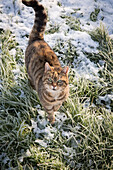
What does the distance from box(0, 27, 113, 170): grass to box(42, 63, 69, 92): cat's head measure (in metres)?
0.54

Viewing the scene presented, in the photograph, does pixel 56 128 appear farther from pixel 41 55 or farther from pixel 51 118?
pixel 41 55

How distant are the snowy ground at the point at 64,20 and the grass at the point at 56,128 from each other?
577mm

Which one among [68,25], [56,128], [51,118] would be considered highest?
[68,25]

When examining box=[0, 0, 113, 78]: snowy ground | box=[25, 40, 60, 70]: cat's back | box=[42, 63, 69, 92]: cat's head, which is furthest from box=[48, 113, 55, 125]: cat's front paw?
box=[0, 0, 113, 78]: snowy ground

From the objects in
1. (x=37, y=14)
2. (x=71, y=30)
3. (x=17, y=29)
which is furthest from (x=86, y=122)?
(x=17, y=29)

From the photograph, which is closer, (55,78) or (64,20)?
(55,78)

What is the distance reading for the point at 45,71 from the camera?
2061 mm

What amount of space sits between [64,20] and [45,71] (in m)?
2.33

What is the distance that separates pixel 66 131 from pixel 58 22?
2539 millimetres

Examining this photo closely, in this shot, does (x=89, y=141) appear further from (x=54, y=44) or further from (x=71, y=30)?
(x=71, y=30)

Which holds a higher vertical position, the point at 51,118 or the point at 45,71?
the point at 45,71

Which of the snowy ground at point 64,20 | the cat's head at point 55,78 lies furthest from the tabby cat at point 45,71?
the snowy ground at point 64,20

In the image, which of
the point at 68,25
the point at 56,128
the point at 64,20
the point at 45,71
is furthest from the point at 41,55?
the point at 64,20

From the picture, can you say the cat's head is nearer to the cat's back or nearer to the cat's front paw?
the cat's back
